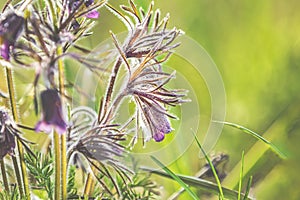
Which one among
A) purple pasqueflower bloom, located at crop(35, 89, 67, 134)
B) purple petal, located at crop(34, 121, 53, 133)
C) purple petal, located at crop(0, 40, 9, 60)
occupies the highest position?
purple petal, located at crop(0, 40, 9, 60)

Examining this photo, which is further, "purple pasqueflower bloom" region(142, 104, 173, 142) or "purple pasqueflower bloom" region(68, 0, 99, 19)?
"purple pasqueflower bloom" region(142, 104, 173, 142)

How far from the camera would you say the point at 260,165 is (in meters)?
1.12

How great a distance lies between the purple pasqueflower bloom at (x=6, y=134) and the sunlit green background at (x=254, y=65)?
54 cm

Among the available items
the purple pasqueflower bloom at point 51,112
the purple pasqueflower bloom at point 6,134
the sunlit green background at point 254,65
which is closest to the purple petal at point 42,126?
the purple pasqueflower bloom at point 51,112

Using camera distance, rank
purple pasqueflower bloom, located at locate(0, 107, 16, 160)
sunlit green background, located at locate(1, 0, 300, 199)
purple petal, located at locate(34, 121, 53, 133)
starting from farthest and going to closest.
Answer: sunlit green background, located at locate(1, 0, 300, 199)
purple pasqueflower bloom, located at locate(0, 107, 16, 160)
purple petal, located at locate(34, 121, 53, 133)

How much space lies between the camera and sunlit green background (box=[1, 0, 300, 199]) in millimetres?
1414

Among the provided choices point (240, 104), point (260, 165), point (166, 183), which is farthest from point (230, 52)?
point (260, 165)

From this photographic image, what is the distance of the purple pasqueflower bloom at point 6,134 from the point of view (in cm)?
78

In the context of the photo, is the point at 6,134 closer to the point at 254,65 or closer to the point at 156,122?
the point at 156,122

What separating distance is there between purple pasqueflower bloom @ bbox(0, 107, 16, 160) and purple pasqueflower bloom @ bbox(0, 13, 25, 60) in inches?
4.3

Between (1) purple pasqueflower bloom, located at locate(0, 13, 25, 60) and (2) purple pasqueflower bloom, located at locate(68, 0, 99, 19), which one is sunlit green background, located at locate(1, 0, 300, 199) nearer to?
(2) purple pasqueflower bloom, located at locate(68, 0, 99, 19)

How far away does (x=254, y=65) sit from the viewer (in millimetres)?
1782

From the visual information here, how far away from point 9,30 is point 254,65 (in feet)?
3.87

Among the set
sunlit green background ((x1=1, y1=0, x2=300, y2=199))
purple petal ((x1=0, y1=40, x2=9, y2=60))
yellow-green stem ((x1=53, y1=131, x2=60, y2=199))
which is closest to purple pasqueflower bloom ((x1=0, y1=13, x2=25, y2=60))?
purple petal ((x1=0, y1=40, x2=9, y2=60))
